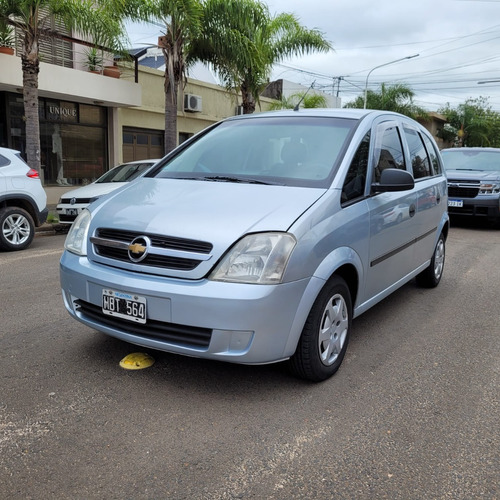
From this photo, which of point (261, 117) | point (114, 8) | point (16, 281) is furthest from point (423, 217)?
point (114, 8)

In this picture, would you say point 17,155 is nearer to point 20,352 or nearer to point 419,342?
point 20,352

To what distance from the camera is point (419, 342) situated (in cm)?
427

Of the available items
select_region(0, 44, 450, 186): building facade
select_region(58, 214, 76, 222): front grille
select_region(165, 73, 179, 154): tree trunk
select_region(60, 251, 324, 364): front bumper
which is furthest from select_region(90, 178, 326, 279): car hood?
select_region(165, 73, 179, 154): tree trunk

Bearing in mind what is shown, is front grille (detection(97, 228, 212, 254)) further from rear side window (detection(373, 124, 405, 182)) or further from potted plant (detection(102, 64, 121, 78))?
potted plant (detection(102, 64, 121, 78))

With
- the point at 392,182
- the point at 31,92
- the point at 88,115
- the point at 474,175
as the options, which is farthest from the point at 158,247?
the point at 88,115

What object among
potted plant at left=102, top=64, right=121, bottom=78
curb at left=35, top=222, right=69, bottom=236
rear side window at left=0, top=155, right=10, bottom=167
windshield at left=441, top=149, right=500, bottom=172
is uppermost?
potted plant at left=102, top=64, right=121, bottom=78

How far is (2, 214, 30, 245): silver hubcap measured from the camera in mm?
8047

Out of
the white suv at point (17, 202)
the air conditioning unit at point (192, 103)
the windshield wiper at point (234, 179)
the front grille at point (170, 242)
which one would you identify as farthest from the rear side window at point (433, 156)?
the air conditioning unit at point (192, 103)

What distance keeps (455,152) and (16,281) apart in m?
10.7

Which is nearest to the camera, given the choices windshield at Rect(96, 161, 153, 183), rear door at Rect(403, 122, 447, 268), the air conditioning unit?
rear door at Rect(403, 122, 447, 268)

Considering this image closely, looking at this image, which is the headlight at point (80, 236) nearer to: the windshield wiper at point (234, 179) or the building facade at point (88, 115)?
the windshield wiper at point (234, 179)

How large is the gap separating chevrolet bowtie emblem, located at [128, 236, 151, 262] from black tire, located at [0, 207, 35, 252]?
5649 mm

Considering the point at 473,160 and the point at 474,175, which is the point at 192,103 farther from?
the point at 474,175

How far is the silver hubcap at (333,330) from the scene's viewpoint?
330 centimetres
